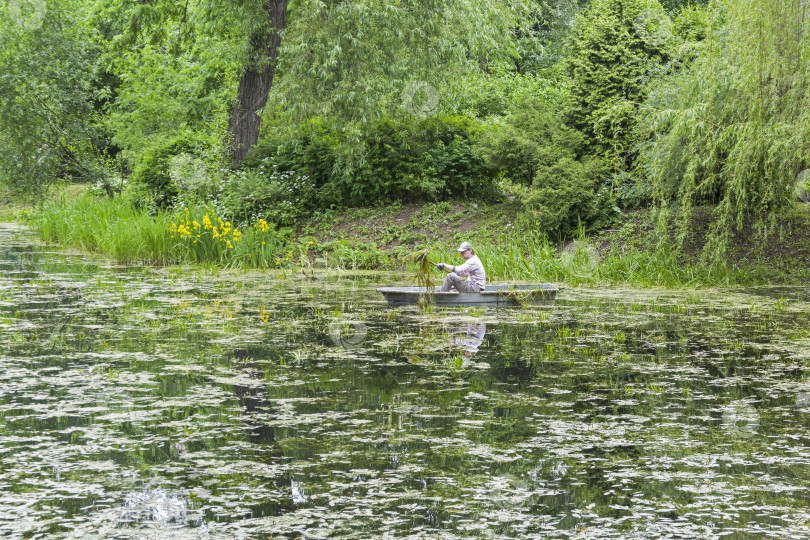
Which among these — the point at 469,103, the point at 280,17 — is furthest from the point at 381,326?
the point at 469,103

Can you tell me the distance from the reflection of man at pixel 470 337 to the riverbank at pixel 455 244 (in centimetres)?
498

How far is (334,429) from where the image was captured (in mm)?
5605

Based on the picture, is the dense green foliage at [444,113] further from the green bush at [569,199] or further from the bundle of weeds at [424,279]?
the bundle of weeds at [424,279]

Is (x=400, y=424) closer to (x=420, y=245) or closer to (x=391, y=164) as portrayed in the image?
(x=420, y=245)

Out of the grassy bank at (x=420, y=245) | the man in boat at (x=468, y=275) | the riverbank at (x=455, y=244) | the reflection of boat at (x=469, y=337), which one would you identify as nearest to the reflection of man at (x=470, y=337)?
the reflection of boat at (x=469, y=337)

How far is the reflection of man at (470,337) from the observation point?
846cm

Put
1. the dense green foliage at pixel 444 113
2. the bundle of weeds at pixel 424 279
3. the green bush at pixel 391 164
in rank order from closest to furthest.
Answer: the bundle of weeds at pixel 424 279 < the dense green foliage at pixel 444 113 < the green bush at pixel 391 164

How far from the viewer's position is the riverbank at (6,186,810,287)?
1441cm

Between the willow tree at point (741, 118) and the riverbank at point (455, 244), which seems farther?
the riverbank at point (455, 244)

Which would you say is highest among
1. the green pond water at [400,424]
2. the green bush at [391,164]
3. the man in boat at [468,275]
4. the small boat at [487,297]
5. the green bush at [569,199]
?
the green bush at [391,164]

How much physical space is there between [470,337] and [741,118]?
21.5 ft

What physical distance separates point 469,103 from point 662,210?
11.2 meters

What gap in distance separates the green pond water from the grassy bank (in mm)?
3635

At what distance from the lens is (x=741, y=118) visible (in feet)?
43.4
